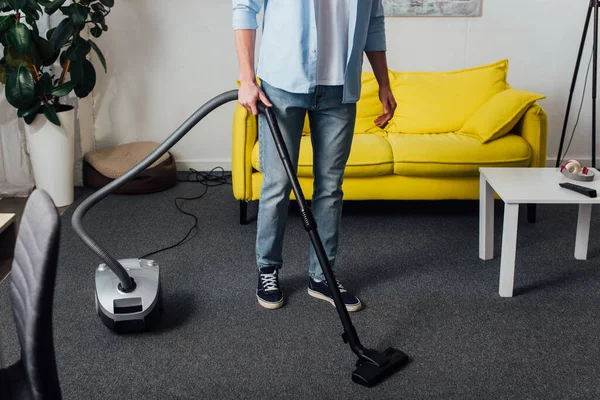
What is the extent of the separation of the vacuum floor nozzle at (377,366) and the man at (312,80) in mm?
353

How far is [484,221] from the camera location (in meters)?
2.77

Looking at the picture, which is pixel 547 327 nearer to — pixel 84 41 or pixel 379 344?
pixel 379 344

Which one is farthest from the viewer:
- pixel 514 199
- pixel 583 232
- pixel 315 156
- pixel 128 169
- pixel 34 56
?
pixel 128 169

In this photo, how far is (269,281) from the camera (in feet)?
7.84

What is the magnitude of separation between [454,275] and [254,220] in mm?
1072

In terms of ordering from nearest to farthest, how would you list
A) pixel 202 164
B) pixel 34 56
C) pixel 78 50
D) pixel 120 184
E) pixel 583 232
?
pixel 120 184
pixel 583 232
pixel 34 56
pixel 78 50
pixel 202 164

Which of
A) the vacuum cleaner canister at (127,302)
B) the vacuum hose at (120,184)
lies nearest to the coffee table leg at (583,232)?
the vacuum hose at (120,184)

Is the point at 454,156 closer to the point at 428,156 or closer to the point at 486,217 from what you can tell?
the point at 428,156

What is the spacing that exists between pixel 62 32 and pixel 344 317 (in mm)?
2216

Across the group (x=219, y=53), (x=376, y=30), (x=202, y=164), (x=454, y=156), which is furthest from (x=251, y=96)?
(x=202, y=164)

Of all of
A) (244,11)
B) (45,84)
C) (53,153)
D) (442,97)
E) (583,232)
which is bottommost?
(583,232)

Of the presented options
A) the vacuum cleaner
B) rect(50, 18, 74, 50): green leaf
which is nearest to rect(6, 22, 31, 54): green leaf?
rect(50, 18, 74, 50): green leaf

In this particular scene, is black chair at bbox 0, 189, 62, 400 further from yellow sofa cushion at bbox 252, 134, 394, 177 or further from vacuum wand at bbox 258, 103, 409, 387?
yellow sofa cushion at bbox 252, 134, 394, 177

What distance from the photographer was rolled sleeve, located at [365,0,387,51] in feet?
6.98
